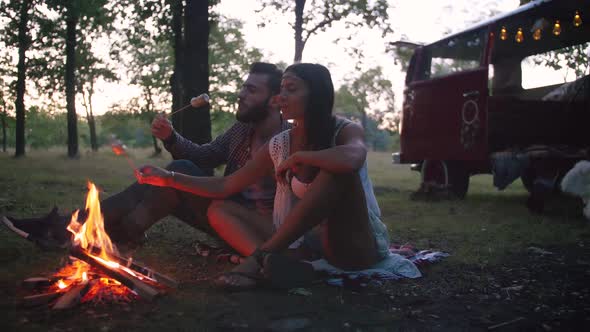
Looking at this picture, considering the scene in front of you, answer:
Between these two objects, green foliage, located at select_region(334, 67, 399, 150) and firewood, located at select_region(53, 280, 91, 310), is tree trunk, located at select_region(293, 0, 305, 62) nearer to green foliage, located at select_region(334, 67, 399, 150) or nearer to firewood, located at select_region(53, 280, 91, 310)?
firewood, located at select_region(53, 280, 91, 310)

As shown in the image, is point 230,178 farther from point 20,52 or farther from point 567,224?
point 20,52

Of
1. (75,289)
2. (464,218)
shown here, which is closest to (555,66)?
(464,218)

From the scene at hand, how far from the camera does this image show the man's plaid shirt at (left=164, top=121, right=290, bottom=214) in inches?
132

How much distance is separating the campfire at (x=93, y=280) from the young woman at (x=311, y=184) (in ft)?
1.34

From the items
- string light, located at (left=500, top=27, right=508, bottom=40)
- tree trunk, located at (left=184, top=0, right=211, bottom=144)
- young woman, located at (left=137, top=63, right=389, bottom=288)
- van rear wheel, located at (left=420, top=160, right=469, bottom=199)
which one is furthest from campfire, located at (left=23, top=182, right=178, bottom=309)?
string light, located at (left=500, top=27, right=508, bottom=40)

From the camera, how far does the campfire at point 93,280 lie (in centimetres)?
231

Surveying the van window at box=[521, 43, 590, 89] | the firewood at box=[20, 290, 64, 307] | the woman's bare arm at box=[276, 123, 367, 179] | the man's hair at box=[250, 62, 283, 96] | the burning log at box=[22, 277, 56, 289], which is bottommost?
the firewood at box=[20, 290, 64, 307]

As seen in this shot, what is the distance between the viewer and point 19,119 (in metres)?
21.3

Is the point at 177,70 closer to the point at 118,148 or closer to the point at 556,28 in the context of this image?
the point at 556,28

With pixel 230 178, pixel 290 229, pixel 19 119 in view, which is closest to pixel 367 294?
pixel 290 229

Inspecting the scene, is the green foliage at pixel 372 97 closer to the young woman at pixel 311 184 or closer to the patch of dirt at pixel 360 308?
the patch of dirt at pixel 360 308

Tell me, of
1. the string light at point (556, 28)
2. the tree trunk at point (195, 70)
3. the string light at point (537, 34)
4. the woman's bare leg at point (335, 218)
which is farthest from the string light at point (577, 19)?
the woman's bare leg at point (335, 218)

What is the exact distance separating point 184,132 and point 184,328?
4857 millimetres

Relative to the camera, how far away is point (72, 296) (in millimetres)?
2268
